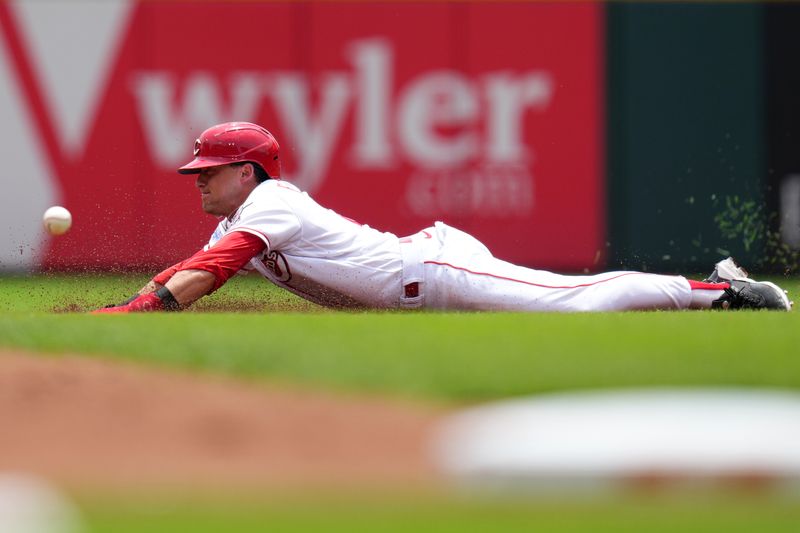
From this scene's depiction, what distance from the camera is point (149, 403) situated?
3.47 m

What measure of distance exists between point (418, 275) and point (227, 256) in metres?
0.82

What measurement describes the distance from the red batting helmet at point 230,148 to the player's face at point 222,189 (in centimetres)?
5

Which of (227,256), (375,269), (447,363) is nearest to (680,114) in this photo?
(375,269)

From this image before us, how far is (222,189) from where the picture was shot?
5820 millimetres

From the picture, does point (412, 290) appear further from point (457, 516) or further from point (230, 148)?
point (457, 516)

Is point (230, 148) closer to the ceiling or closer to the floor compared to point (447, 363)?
closer to the ceiling

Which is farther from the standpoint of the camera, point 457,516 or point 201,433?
point 201,433

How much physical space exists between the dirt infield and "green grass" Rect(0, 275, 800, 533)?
180 millimetres

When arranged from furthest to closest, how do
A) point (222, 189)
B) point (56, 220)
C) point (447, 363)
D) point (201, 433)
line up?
point (56, 220)
point (222, 189)
point (447, 363)
point (201, 433)

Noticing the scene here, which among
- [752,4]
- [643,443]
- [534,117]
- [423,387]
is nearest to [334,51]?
[534,117]

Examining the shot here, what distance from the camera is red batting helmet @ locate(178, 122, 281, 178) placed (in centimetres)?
579

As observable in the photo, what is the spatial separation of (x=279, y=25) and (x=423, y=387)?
700 centimetres

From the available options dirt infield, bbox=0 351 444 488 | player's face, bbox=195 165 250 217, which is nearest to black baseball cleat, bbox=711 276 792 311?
player's face, bbox=195 165 250 217

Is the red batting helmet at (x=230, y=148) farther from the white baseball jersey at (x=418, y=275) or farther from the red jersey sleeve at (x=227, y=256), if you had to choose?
the red jersey sleeve at (x=227, y=256)
